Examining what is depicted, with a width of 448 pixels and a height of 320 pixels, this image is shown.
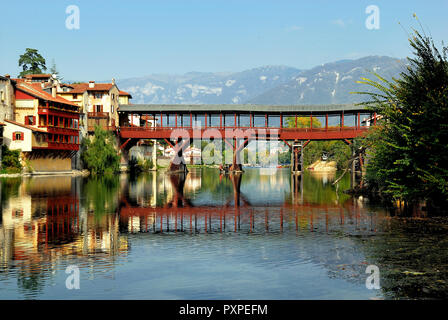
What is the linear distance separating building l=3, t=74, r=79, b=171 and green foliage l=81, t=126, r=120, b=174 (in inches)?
94.5

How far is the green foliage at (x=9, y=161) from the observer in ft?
233

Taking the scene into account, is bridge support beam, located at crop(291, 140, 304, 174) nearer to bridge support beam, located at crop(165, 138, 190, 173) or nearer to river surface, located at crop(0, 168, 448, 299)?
bridge support beam, located at crop(165, 138, 190, 173)

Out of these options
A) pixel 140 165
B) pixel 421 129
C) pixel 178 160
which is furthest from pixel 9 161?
pixel 421 129

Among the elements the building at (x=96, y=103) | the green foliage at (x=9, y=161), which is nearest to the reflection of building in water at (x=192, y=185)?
the green foliage at (x=9, y=161)

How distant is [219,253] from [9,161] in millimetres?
59562

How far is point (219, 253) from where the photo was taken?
61.7 feet

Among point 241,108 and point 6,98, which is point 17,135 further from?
→ point 241,108

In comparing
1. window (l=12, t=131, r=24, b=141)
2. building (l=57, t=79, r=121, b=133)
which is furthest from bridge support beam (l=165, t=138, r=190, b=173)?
window (l=12, t=131, r=24, b=141)

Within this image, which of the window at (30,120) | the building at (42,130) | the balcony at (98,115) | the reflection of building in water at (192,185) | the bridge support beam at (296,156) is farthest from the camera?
the balcony at (98,115)

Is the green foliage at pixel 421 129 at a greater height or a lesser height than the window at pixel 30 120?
lesser

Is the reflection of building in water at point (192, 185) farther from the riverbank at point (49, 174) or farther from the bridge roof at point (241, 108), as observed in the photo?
the riverbank at point (49, 174)

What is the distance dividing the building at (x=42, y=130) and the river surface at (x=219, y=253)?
43.5 m
